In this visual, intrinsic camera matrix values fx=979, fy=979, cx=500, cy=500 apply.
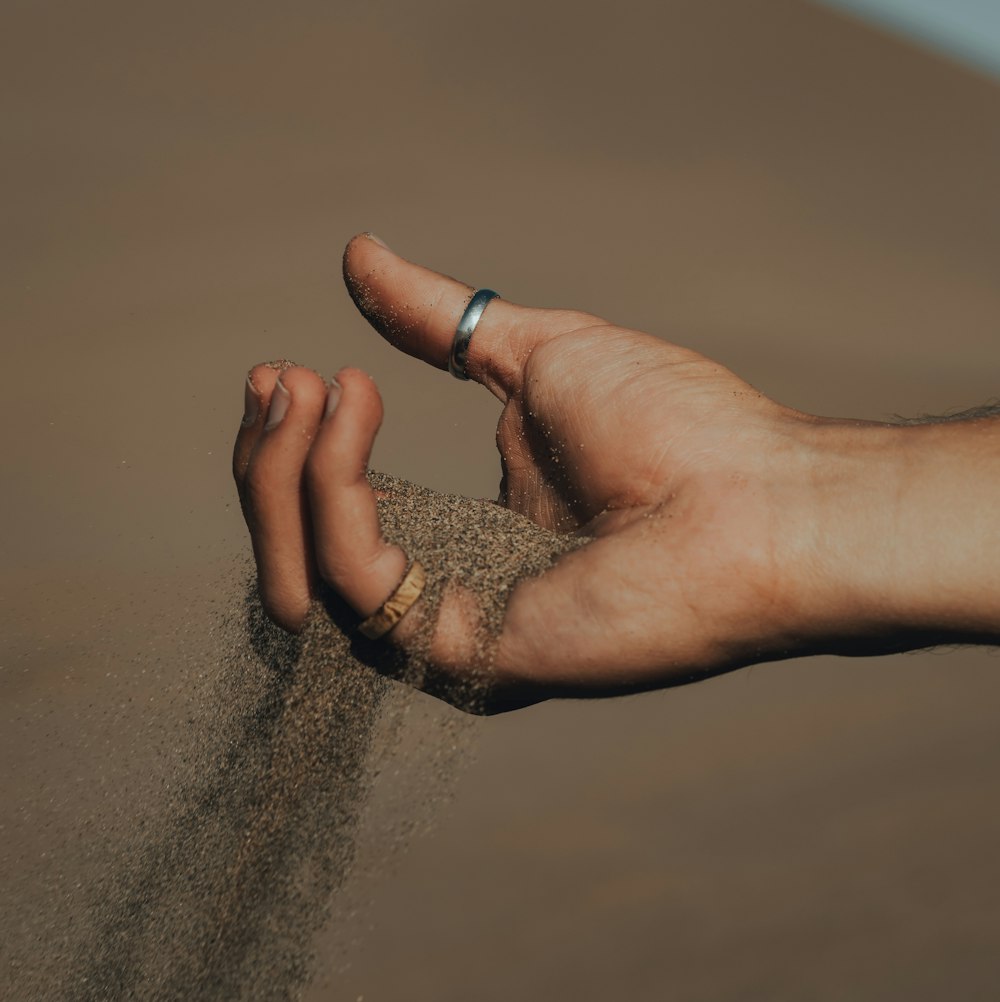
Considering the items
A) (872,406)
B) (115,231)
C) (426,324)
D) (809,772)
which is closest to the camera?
(426,324)

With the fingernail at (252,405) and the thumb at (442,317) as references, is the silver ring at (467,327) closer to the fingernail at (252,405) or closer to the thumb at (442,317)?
the thumb at (442,317)

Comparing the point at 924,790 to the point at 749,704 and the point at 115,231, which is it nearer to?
the point at 749,704

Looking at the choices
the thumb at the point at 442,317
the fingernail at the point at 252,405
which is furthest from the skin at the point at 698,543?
the thumb at the point at 442,317

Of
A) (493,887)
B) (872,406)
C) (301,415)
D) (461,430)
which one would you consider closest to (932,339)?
(872,406)

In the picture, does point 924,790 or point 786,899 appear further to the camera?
point 924,790

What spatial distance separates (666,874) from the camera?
2.94 m

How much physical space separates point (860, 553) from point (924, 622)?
5.2 inches

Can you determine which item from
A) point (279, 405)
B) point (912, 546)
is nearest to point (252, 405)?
point (279, 405)

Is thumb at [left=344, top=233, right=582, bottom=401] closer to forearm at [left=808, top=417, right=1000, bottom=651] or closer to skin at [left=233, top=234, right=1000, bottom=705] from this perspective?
skin at [left=233, top=234, right=1000, bottom=705]

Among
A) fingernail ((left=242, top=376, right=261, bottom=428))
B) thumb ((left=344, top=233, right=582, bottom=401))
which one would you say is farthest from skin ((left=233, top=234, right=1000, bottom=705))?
thumb ((left=344, top=233, right=582, bottom=401))

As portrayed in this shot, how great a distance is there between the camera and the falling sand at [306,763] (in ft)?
4.70

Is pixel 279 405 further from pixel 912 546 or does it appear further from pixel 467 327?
pixel 912 546

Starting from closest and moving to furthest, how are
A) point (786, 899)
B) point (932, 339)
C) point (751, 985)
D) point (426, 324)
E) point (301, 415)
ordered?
point (301, 415) → point (426, 324) → point (751, 985) → point (786, 899) → point (932, 339)

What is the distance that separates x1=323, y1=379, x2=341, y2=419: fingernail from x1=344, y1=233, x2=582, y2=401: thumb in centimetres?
50
